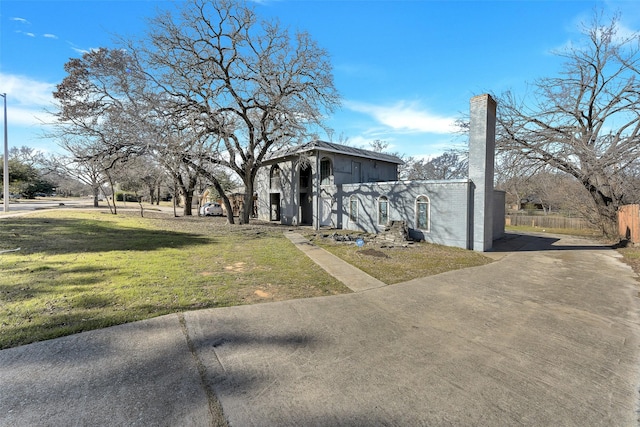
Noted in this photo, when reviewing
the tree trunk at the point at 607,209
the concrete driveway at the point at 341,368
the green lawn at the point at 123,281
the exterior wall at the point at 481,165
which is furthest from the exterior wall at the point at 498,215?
the green lawn at the point at 123,281

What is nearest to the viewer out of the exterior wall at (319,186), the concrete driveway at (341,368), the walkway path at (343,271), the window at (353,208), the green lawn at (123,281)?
the concrete driveway at (341,368)

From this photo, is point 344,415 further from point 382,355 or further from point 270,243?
point 270,243

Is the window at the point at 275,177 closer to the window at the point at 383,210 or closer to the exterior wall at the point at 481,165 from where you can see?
the window at the point at 383,210

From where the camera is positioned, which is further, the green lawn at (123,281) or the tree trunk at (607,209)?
the tree trunk at (607,209)

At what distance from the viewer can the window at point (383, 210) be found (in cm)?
1578

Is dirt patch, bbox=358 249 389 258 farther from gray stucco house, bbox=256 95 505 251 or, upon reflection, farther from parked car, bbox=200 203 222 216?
parked car, bbox=200 203 222 216

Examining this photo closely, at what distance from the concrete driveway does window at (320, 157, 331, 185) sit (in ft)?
51.2

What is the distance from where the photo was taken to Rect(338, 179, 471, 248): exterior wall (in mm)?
12336

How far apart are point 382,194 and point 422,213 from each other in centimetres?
280

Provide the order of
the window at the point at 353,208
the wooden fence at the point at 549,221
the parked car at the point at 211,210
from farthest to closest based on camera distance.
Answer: the parked car at the point at 211,210 < the wooden fence at the point at 549,221 < the window at the point at 353,208

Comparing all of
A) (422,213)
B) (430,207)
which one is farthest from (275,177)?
(430,207)

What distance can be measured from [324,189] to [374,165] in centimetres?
546

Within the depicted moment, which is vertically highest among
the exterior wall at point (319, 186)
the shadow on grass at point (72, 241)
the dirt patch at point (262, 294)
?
the exterior wall at point (319, 186)

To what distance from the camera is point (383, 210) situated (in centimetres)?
1605
